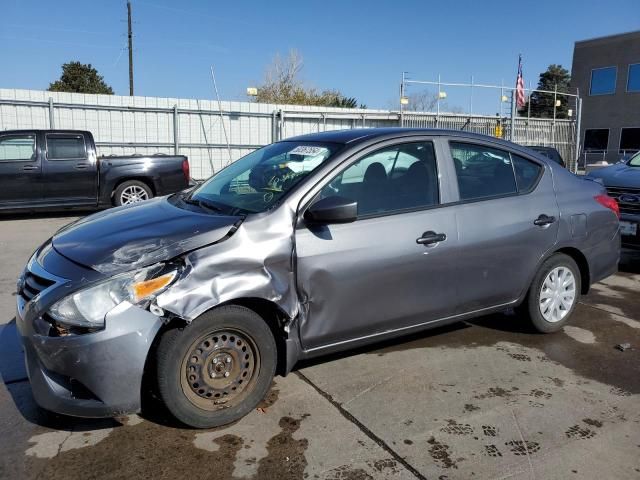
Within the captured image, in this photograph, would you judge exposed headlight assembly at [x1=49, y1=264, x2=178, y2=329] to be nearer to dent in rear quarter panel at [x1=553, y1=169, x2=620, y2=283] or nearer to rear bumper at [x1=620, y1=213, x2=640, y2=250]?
dent in rear quarter panel at [x1=553, y1=169, x2=620, y2=283]

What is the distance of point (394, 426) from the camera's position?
10.7ft

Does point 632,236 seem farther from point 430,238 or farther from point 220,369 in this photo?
point 220,369

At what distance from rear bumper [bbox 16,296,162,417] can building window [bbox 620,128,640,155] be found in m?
36.0

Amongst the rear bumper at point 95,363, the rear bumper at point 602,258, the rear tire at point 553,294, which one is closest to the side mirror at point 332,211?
the rear bumper at point 95,363

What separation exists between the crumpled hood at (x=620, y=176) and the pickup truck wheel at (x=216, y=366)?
19.8 feet

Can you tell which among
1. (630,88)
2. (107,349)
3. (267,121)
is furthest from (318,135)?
(630,88)

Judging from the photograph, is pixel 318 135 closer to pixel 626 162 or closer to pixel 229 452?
pixel 229 452

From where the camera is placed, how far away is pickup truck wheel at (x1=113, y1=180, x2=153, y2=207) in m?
11.2

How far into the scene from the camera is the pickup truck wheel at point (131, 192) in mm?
11211

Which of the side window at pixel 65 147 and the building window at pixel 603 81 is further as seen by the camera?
the building window at pixel 603 81

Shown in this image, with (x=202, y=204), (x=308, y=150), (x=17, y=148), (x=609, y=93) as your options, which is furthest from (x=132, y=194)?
(x=609, y=93)

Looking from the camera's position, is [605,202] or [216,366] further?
[605,202]

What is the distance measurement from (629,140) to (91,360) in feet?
122

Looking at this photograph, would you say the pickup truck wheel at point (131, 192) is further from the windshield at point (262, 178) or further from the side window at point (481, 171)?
the side window at point (481, 171)
